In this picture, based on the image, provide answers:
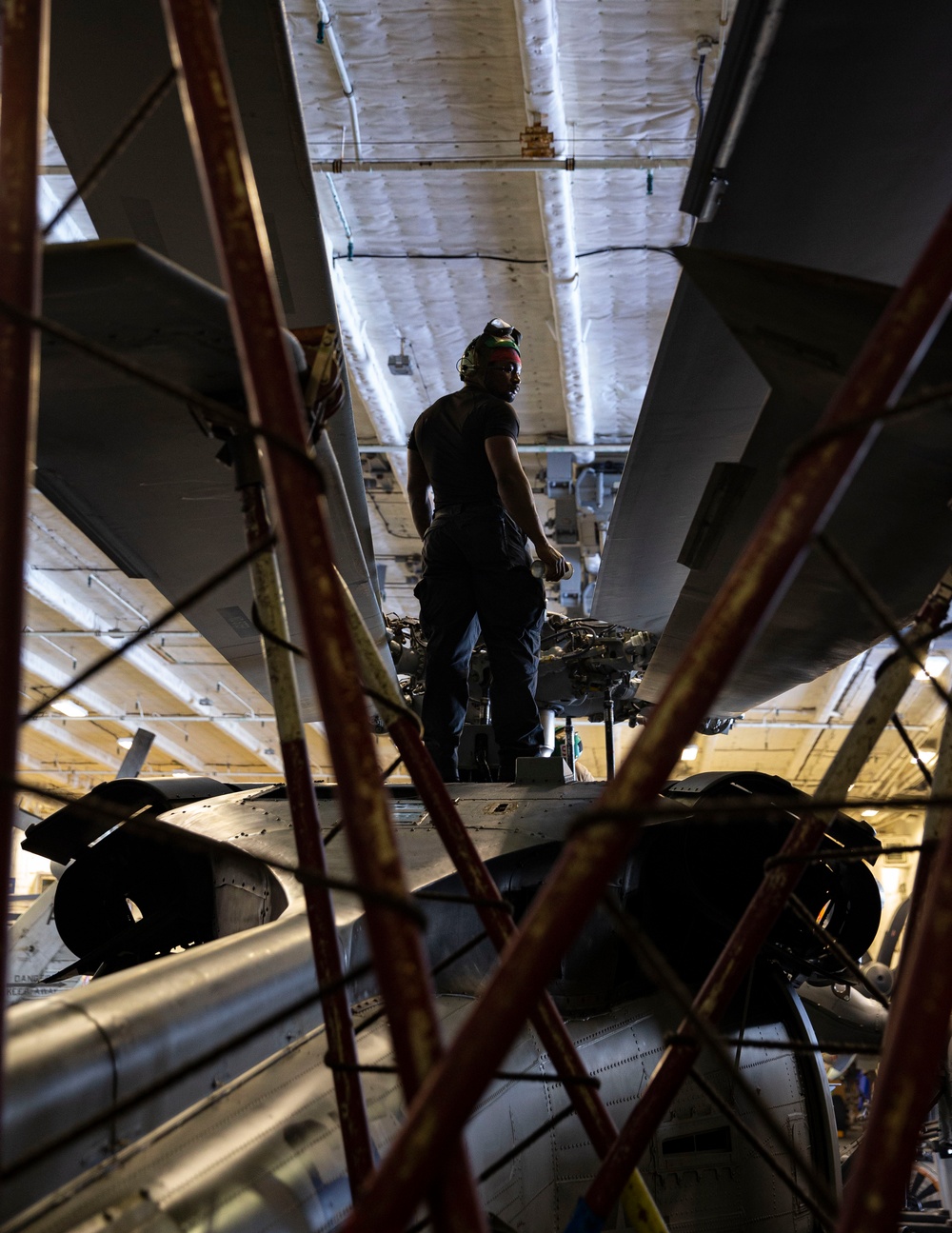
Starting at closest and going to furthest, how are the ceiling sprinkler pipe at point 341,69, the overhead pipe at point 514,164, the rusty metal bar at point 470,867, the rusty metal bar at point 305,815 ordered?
1. the rusty metal bar at point 305,815
2. the rusty metal bar at point 470,867
3. the ceiling sprinkler pipe at point 341,69
4. the overhead pipe at point 514,164

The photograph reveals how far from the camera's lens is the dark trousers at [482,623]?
438 cm

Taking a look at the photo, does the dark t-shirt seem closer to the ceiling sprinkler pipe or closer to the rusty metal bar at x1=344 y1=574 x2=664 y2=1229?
the rusty metal bar at x1=344 y1=574 x2=664 y2=1229

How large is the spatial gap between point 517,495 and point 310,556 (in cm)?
284

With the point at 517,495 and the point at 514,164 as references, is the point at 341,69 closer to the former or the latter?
the point at 514,164

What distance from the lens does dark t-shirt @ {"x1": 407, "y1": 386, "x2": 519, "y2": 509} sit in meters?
4.50

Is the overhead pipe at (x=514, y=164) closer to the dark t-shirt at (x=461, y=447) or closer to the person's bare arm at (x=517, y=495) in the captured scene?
the dark t-shirt at (x=461, y=447)

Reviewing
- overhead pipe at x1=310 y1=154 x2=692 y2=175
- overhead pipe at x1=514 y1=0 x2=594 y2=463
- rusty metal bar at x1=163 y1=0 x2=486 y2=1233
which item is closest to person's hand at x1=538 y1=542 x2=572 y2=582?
rusty metal bar at x1=163 y1=0 x2=486 y2=1233

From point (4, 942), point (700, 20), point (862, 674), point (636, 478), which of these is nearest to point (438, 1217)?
point (4, 942)

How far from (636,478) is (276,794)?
1.81 m

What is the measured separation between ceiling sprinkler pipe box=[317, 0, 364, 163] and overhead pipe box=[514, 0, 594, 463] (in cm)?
105

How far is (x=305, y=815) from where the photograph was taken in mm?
2033

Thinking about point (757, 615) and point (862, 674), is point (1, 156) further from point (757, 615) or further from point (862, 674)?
point (862, 674)

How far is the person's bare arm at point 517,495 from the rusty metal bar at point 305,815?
2.01m

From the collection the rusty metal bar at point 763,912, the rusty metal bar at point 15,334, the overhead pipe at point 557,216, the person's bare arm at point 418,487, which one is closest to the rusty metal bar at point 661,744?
the rusty metal bar at point 15,334
